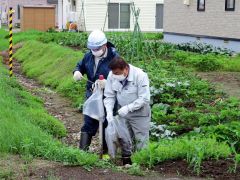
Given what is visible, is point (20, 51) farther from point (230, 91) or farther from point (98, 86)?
point (98, 86)

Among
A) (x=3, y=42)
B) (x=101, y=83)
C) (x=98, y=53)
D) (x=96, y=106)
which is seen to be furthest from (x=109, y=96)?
(x=3, y=42)

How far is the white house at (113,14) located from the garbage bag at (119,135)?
1096 inches

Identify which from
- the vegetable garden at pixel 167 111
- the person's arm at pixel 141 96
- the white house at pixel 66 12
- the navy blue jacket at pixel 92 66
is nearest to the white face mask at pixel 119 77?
the person's arm at pixel 141 96

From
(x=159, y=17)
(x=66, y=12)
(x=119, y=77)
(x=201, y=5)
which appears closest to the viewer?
(x=119, y=77)

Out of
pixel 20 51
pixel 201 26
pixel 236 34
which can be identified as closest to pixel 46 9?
pixel 20 51

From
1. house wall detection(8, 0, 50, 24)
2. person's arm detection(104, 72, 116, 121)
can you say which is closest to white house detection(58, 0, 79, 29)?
house wall detection(8, 0, 50, 24)

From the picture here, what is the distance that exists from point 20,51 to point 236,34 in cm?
1063

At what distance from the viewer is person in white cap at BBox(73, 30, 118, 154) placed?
7633 mm

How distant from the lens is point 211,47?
67.7 ft

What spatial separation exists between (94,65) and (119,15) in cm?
3073

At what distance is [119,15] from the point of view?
38375 mm

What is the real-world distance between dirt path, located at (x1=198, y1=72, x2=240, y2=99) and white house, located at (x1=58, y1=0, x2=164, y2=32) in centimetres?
2058

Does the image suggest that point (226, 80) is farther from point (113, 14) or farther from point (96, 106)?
point (113, 14)

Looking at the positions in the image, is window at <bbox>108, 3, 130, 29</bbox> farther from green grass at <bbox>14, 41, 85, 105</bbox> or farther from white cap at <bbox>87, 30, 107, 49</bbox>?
white cap at <bbox>87, 30, 107, 49</bbox>
